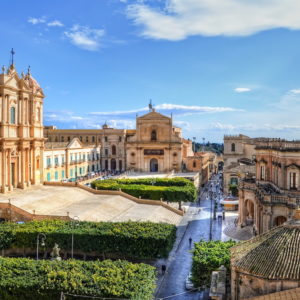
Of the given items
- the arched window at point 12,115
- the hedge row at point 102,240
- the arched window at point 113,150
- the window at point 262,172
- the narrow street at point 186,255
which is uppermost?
the arched window at point 12,115

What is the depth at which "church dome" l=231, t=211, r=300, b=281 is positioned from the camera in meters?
14.4

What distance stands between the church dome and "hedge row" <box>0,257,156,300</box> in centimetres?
530

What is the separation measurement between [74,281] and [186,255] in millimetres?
17603

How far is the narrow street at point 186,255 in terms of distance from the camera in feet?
84.3

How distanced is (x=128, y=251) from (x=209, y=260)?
7418mm

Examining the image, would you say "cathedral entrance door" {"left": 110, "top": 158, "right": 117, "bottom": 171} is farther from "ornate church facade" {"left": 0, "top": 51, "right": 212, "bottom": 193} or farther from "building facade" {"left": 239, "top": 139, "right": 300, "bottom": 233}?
"building facade" {"left": 239, "top": 139, "right": 300, "bottom": 233}

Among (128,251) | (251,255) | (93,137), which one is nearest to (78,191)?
(128,251)

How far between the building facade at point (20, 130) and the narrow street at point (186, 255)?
21.2 metres

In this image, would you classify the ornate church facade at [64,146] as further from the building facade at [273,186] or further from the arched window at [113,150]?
the building facade at [273,186]

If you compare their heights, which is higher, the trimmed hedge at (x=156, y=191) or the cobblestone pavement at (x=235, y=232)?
the trimmed hedge at (x=156, y=191)

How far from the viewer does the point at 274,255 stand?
49.8 feet

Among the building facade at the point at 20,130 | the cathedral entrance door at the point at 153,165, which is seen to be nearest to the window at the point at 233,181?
the cathedral entrance door at the point at 153,165

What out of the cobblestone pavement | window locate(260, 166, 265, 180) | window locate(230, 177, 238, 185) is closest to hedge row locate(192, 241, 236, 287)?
the cobblestone pavement

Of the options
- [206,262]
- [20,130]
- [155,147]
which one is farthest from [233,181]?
[206,262]
